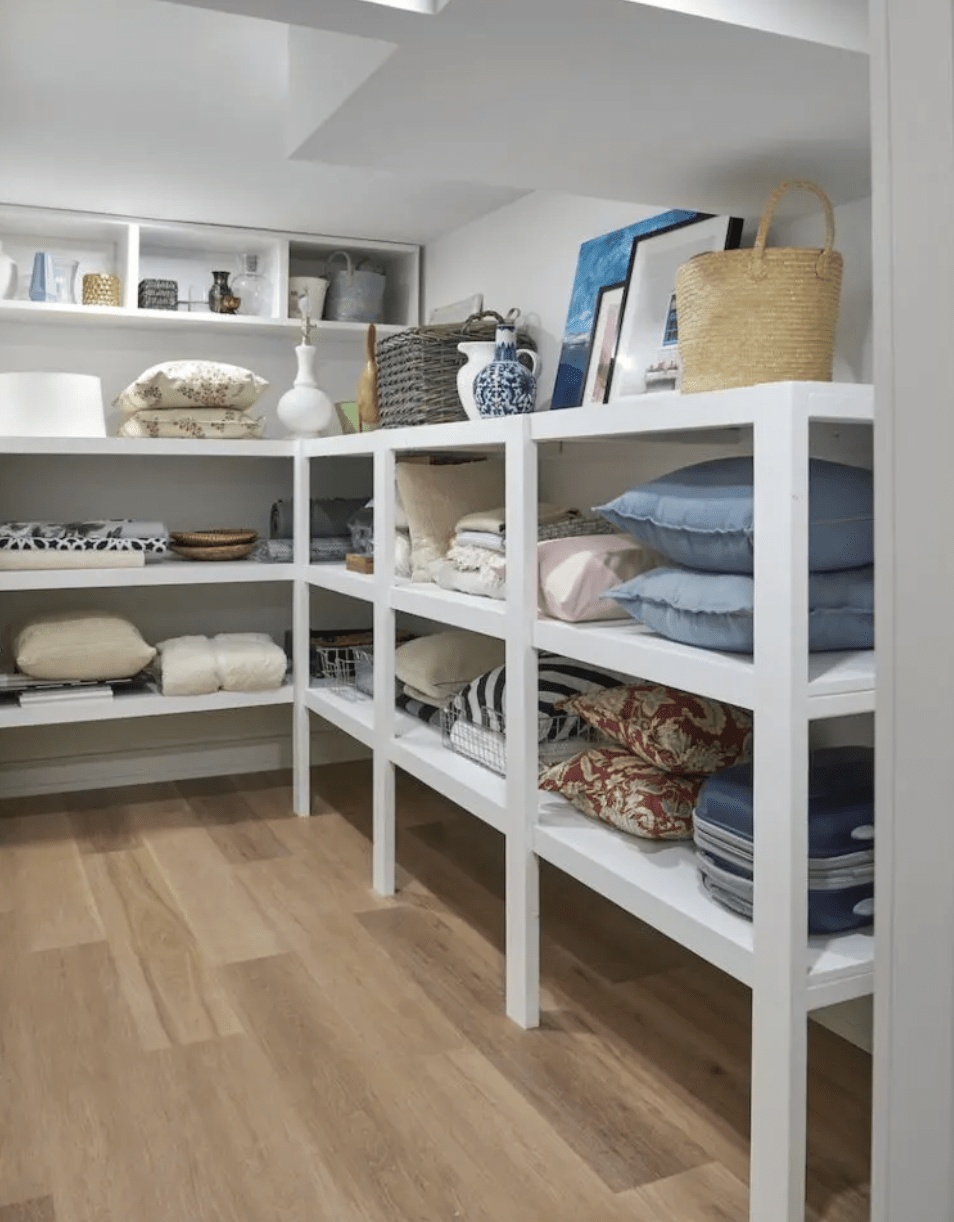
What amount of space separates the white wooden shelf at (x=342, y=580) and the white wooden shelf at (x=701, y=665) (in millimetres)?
1008

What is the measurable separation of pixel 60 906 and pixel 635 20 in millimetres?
2379

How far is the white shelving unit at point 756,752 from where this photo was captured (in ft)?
4.89

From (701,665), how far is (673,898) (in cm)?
39

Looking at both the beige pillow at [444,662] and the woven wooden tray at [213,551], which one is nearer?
the beige pillow at [444,662]

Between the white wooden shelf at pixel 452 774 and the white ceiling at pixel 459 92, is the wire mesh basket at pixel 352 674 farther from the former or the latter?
the white ceiling at pixel 459 92

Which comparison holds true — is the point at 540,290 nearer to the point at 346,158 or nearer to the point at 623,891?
the point at 346,158

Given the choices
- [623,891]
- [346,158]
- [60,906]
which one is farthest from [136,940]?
[346,158]

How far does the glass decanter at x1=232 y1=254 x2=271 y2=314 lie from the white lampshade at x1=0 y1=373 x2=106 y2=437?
0.66m

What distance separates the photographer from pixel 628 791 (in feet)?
6.68

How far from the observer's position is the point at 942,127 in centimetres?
67

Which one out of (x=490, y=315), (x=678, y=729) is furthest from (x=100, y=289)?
(x=678, y=729)

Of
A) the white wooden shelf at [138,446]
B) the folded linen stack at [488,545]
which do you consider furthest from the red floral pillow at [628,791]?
the white wooden shelf at [138,446]

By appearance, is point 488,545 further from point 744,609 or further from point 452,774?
point 744,609

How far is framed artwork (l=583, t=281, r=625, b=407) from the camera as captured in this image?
2685 mm
